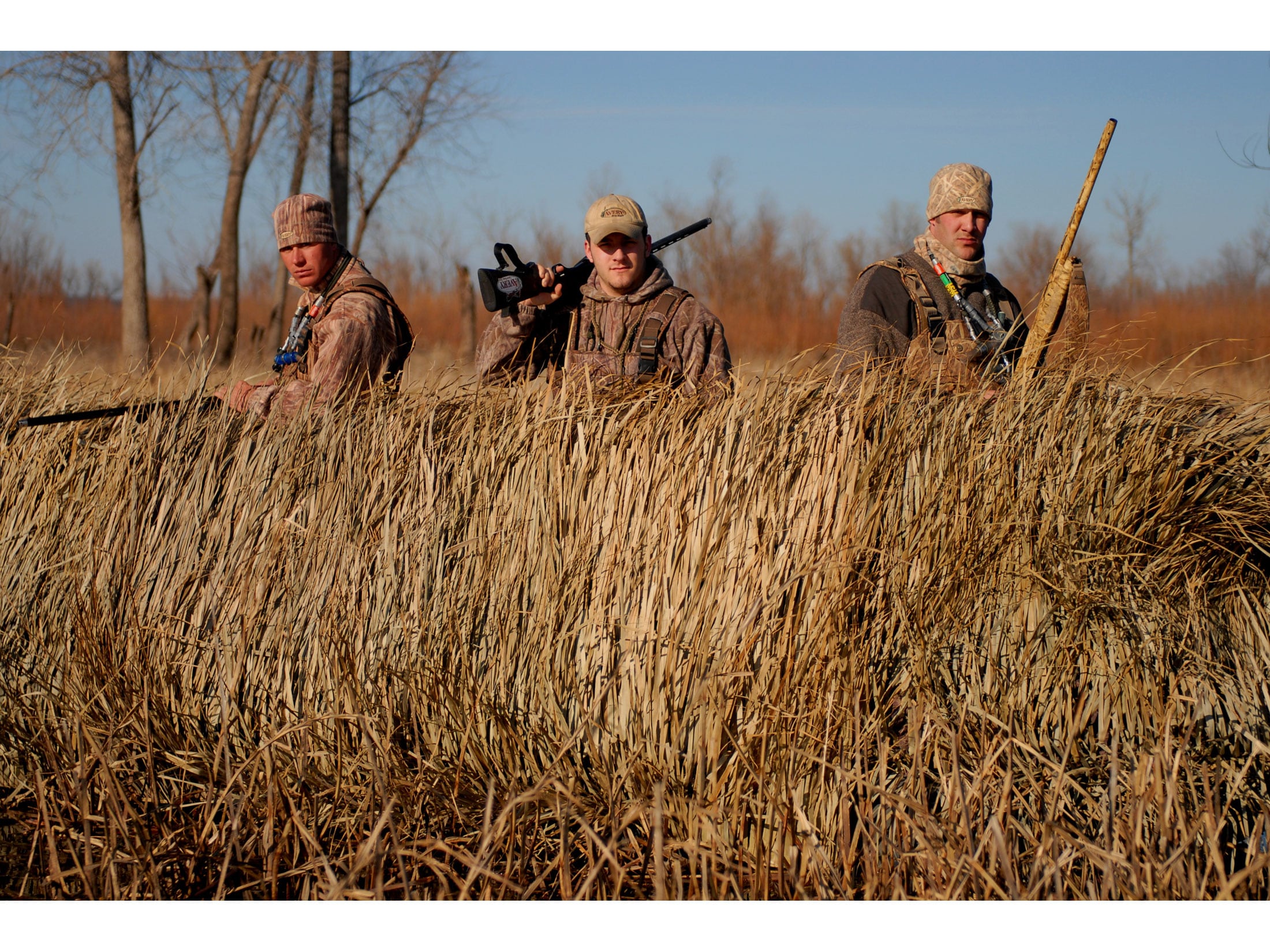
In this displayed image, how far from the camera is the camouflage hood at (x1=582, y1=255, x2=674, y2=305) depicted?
425 centimetres

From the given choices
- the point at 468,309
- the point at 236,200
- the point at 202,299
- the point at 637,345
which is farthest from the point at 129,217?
the point at 637,345

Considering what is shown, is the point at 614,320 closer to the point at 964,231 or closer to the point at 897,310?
the point at 897,310

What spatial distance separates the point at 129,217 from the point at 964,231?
10.8 m

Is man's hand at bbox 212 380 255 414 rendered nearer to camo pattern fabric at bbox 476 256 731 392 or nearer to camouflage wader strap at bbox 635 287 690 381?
camo pattern fabric at bbox 476 256 731 392

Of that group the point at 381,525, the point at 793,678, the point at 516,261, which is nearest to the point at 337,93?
the point at 516,261

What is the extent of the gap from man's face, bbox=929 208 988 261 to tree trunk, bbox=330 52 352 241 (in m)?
11.5

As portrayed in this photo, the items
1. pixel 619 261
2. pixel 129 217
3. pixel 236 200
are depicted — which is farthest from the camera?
pixel 236 200

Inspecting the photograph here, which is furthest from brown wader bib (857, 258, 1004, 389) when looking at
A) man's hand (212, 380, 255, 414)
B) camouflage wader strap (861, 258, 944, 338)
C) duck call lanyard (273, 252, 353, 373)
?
man's hand (212, 380, 255, 414)

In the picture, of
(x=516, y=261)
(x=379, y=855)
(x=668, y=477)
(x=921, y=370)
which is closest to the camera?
(x=379, y=855)

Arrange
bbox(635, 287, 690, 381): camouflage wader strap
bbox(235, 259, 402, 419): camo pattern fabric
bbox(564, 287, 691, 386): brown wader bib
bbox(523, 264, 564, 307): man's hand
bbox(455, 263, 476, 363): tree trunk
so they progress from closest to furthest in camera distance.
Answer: bbox(235, 259, 402, 419): camo pattern fabric → bbox(564, 287, 691, 386): brown wader bib → bbox(635, 287, 690, 381): camouflage wader strap → bbox(523, 264, 564, 307): man's hand → bbox(455, 263, 476, 363): tree trunk

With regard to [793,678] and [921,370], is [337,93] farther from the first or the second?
[793,678]

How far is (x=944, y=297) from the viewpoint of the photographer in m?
4.09

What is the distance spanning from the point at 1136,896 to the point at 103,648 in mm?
2907

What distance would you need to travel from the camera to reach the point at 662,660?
288cm
